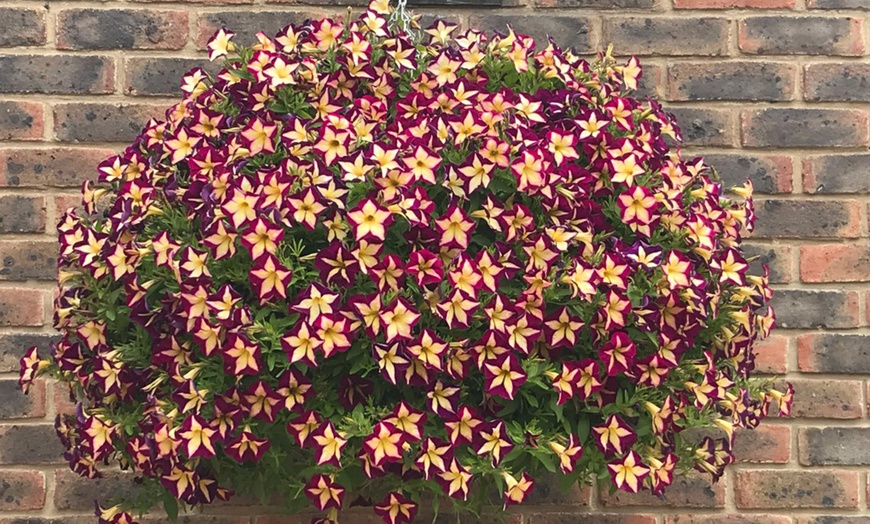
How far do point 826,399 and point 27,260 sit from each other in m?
1.36

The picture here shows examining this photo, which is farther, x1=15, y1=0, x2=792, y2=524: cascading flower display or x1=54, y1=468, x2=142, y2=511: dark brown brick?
x1=54, y1=468, x2=142, y2=511: dark brown brick

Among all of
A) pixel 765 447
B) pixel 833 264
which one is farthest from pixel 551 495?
pixel 833 264

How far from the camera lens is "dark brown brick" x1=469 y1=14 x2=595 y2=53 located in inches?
69.7

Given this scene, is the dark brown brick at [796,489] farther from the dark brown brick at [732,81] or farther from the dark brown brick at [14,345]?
the dark brown brick at [14,345]

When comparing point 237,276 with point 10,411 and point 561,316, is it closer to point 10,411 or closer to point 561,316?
point 561,316

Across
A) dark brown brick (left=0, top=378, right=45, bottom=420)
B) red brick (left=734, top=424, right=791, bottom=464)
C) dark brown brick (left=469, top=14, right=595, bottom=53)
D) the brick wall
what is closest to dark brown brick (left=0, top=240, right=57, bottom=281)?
the brick wall

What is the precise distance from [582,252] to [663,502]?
71 centimetres

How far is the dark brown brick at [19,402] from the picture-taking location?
1.69 m

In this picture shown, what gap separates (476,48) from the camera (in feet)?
4.46

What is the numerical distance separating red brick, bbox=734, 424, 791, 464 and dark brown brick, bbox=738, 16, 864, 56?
0.65 metres

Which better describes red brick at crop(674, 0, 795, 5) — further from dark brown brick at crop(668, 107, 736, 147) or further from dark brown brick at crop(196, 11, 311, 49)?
dark brown brick at crop(196, 11, 311, 49)

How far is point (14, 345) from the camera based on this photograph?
1697 mm

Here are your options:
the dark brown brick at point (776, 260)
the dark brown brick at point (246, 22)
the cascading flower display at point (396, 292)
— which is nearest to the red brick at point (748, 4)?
the dark brown brick at point (776, 260)

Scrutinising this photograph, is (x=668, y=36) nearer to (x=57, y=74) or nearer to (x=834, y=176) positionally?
(x=834, y=176)
